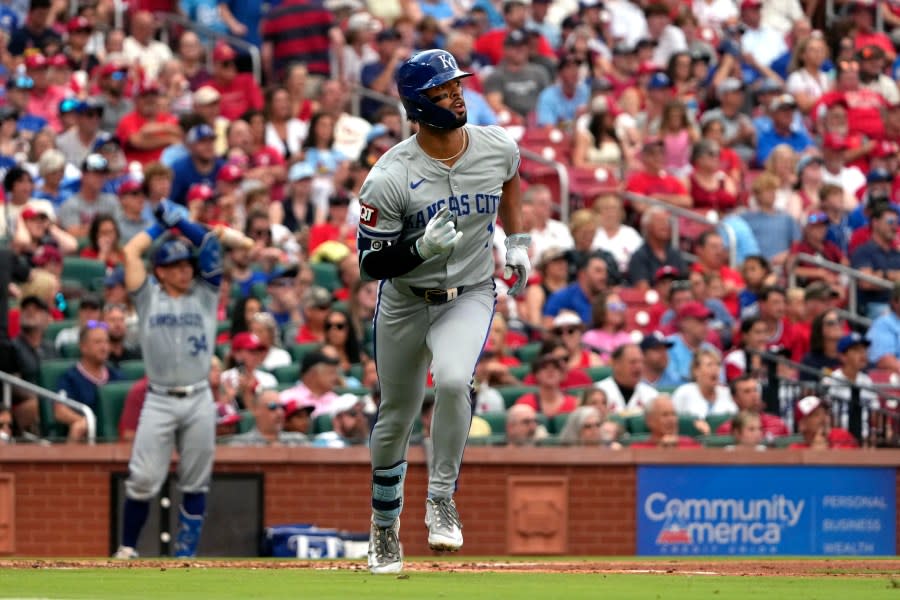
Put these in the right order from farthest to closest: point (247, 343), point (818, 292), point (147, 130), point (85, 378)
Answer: point (147, 130), point (818, 292), point (247, 343), point (85, 378)

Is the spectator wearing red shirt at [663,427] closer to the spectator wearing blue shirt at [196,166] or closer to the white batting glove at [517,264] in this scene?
the spectator wearing blue shirt at [196,166]

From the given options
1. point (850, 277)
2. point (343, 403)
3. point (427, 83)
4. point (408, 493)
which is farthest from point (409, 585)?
point (850, 277)

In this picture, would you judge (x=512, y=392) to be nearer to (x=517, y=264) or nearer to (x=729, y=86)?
(x=517, y=264)

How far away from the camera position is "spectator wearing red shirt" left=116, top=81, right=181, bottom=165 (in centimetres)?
1697

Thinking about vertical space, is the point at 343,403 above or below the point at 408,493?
above

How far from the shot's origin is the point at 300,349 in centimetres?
1465

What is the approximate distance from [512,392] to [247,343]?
2.00 meters

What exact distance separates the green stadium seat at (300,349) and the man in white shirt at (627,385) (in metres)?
2.17

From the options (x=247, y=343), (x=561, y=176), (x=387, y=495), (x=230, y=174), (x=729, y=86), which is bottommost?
(x=387, y=495)

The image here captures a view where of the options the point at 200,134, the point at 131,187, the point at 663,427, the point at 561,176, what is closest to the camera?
the point at 663,427

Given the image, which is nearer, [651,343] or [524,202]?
[651,343]

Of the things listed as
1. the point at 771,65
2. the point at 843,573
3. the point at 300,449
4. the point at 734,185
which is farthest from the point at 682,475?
the point at 771,65

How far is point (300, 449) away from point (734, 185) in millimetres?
7302

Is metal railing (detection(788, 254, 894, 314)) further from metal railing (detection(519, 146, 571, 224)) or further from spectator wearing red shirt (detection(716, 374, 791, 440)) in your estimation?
spectator wearing red shirt (detection(716, 374, 791, 440))
